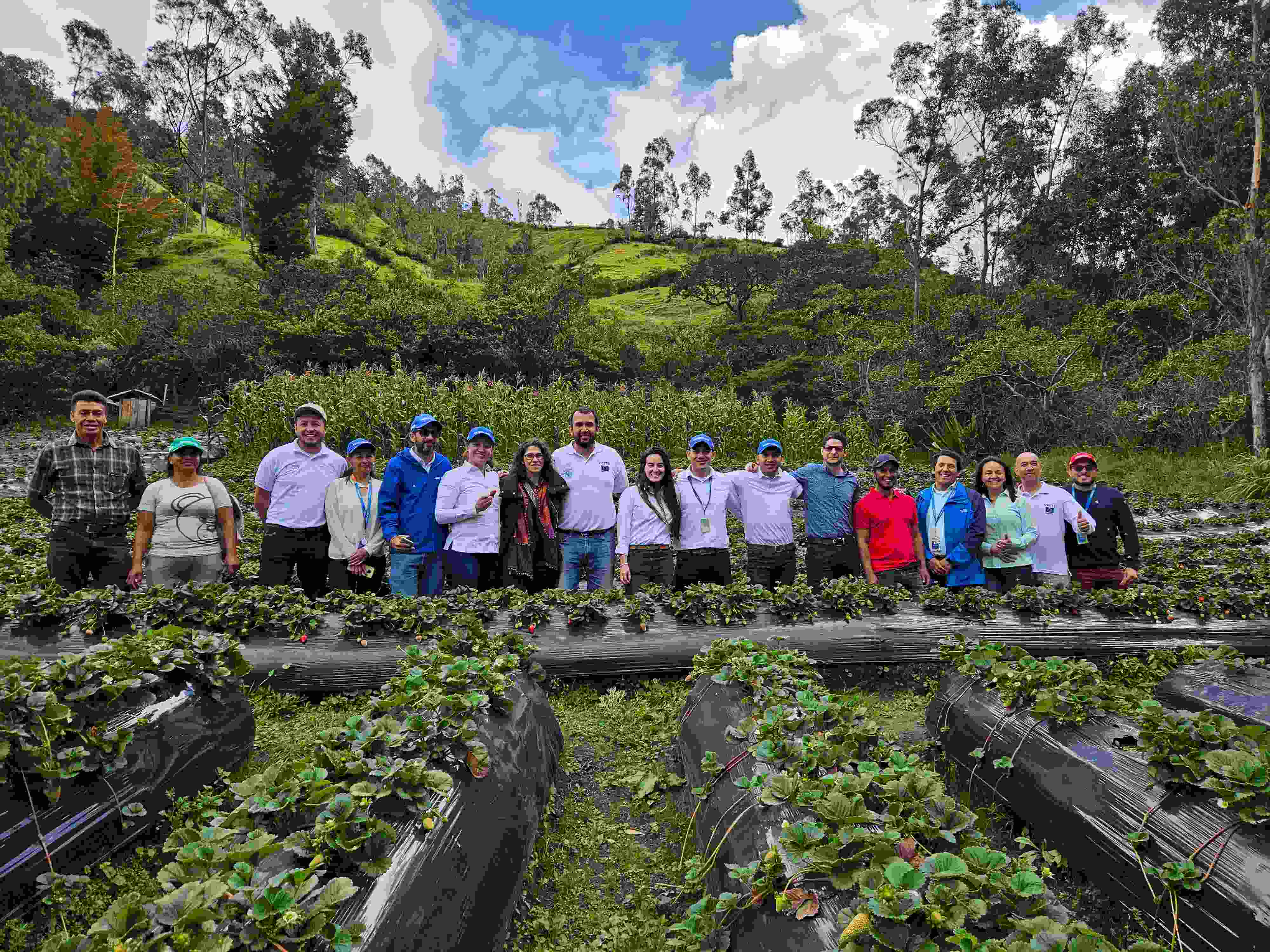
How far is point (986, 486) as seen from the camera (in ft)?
18.5

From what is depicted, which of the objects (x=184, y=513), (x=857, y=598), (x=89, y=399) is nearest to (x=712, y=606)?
(x=857, y=598)

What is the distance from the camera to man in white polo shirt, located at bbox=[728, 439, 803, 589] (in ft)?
18.3

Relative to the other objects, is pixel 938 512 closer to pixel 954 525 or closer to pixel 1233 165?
pixel 954 525

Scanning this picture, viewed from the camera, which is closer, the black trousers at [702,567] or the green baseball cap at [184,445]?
the green baseball cap at [184,445]

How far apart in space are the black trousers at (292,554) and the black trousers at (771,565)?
12.1 feet

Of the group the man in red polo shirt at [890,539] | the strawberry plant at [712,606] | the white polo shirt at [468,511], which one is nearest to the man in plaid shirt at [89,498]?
the white polo shirt at [468,511]

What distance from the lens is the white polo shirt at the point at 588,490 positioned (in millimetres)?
5539

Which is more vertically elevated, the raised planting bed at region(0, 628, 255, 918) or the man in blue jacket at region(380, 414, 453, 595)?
the man in blue jacket at region(380, 414, 453, 595)

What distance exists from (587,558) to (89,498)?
13.1ft

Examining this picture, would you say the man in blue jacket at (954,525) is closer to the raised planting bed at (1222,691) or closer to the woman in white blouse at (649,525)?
the raised planting bed at (1222,691)

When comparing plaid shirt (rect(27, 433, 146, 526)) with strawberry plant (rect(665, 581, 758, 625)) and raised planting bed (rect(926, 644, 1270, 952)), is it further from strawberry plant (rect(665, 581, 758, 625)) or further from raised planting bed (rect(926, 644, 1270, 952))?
raised planting bed (rect(926, 644, 1270, 952))

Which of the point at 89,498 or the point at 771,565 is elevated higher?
the point at 89,498

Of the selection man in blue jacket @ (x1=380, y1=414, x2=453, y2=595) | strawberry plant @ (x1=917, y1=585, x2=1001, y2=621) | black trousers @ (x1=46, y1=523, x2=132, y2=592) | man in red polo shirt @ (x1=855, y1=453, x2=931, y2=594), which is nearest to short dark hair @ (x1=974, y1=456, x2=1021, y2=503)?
man in red polo shirt @ (x1=855, y1=453, x2=931, y2=594)

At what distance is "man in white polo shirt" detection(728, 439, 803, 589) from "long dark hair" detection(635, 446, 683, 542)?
56cm
